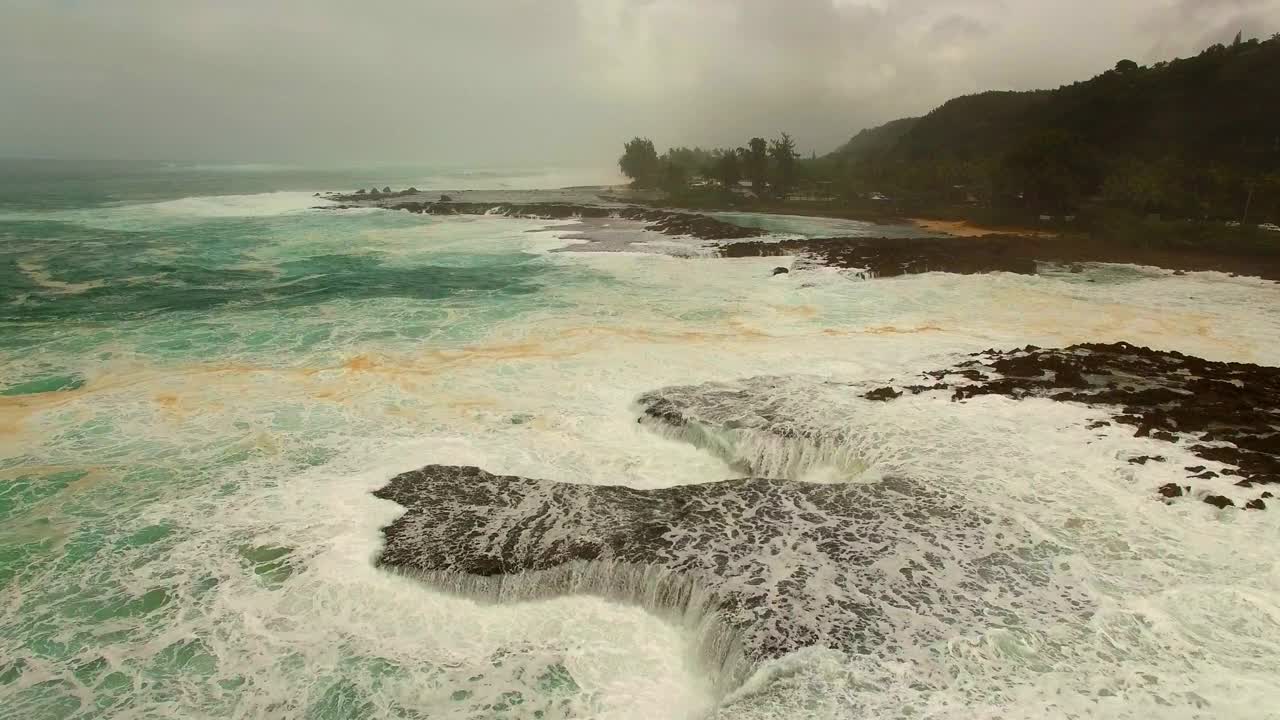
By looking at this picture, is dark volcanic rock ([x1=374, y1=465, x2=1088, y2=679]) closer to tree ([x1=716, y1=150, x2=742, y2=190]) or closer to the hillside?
the hillside

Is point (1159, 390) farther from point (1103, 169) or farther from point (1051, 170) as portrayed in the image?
point (1103, 169)

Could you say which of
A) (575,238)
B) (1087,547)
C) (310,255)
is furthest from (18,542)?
(575,238)

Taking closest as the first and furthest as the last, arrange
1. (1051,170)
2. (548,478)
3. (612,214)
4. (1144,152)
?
(548,478), (1051,170), (612,214), (1144,152)

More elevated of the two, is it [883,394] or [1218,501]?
[883,394]

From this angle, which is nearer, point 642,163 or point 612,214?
point 612,214

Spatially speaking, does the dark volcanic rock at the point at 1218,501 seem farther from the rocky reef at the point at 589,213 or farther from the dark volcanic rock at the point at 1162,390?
the rocky reef at the point at 589,213

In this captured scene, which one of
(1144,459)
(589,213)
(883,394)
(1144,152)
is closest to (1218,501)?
(1144,459)

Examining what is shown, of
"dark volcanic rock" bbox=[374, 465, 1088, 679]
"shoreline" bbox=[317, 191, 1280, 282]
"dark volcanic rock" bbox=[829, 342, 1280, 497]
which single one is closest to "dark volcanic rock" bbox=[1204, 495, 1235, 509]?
"dark volcanic rock" bbox=[829, 342, 1280, 497]
